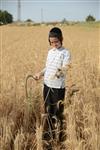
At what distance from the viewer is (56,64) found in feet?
12.7

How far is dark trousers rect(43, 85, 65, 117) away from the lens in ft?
12.9

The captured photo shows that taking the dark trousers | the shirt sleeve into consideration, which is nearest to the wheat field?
the dark trousers

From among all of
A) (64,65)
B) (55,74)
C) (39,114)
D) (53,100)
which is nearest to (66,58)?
(64,65)

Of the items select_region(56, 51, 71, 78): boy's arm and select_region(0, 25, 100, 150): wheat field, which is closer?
select_region(0, 25, 100, 150): wheat field

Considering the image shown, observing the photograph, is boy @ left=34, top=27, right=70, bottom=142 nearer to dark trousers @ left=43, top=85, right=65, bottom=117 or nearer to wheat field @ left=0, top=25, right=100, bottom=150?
dark trousers @ left=43, top=85, right=65, bottom=117

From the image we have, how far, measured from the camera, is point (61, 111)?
400 centimetres

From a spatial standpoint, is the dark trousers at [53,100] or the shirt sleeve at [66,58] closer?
the shirt sleeve at [66,58]

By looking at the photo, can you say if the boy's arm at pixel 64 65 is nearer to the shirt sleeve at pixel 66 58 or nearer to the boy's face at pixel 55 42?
the shirt sleeve at pixel 66 58

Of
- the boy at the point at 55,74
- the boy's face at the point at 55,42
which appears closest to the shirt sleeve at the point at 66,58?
the boy at the point at 55,74

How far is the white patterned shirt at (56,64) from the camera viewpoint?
3846mm

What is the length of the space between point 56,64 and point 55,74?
105mm

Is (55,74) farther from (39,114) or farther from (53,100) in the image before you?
(39,114)

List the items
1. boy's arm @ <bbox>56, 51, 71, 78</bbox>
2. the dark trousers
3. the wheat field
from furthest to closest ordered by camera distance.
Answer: the dark trousers
boy's arm @ <bbox>56, 51, 71, 78</bbox>
the wheat field

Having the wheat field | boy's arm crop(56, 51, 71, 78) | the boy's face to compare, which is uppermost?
the boy's face
